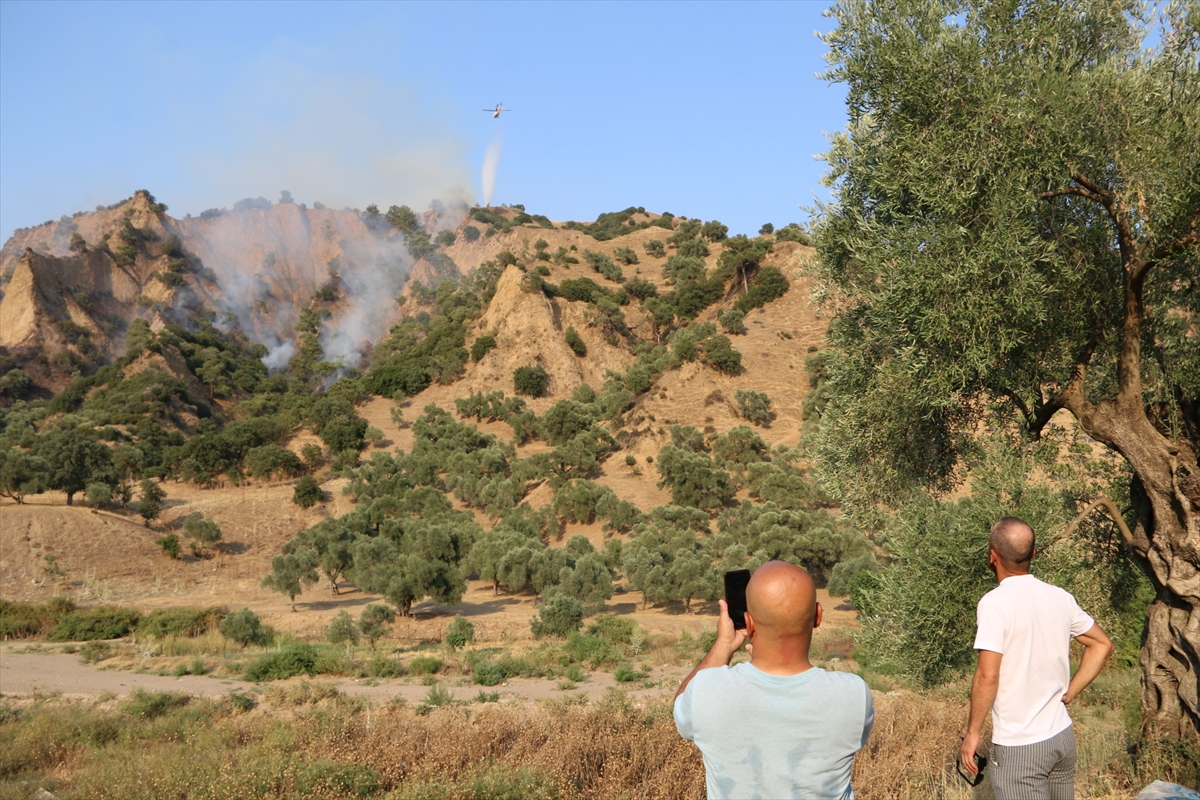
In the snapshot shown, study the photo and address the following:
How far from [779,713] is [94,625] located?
27189mm

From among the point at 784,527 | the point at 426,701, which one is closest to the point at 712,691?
the point at 426,701

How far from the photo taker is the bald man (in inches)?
106

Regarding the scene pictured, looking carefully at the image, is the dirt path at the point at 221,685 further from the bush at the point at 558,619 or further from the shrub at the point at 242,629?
the bush at the point at 558,619

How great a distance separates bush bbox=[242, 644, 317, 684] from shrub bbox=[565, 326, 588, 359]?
138 feet

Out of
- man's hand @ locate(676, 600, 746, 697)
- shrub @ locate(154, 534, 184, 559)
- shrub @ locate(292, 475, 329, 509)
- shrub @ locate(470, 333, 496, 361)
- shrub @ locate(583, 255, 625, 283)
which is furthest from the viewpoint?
shrub @ locate(583, 255, 625, 283)

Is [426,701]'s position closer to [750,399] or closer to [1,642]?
[1,642]

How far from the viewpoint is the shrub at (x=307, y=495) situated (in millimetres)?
40344

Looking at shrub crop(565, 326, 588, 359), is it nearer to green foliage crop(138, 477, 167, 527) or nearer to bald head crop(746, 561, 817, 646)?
green foliage crop(138, 477, 167, 527)

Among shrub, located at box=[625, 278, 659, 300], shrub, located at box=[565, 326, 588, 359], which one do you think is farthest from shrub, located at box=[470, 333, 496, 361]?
shrub, located at box=[625, 278, 659, 300]

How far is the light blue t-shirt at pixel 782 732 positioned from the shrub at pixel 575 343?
56.5m

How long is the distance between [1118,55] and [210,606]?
2890cm

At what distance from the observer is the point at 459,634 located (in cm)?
2112

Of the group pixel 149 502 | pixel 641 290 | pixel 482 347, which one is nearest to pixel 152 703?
pixel 149 502

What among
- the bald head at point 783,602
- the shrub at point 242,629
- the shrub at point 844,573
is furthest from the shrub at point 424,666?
the bald head at point 783,602
